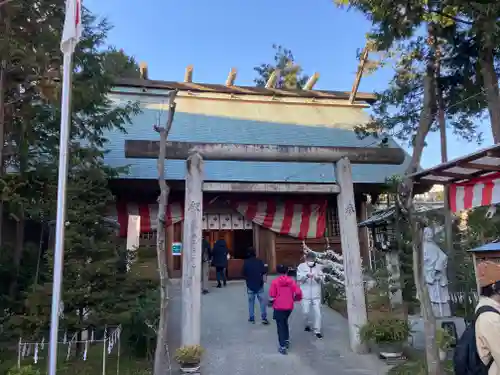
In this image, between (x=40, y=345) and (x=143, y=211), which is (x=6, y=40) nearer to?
(x=40, y=345)

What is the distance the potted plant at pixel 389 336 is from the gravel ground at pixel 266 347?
25 centimetres

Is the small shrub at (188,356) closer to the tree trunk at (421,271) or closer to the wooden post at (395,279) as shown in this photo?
the tree trunk at (421,271)

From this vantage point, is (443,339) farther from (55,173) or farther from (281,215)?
(281,215)

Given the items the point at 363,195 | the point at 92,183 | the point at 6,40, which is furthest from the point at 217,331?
the point at 363,195

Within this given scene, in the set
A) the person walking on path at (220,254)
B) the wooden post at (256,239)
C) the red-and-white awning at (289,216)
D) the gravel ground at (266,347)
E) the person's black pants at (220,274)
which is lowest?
the gravel ground at (266,347)

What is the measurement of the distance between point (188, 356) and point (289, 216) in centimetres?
849

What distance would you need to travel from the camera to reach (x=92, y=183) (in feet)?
25.1

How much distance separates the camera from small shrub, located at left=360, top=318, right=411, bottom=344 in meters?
6.87

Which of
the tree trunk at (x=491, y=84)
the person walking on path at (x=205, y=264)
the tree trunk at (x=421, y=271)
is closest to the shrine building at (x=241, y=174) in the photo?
the person walking on path at (x=205, y=264)

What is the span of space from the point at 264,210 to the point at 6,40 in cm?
895

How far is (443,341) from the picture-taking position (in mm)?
6000

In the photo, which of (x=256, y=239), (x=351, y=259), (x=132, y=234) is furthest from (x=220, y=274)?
(x=351, y=259)

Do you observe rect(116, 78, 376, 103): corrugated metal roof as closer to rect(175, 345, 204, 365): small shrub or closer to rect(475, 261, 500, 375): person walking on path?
rect(175, 345, 204, 365): small shrub

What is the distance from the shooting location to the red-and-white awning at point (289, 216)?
14062 mm
